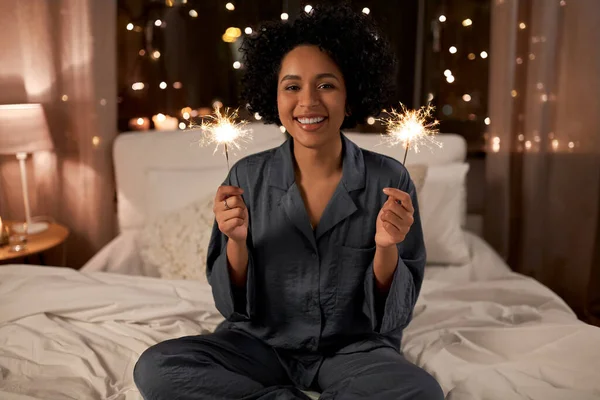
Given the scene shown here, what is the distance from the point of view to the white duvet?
1.35m

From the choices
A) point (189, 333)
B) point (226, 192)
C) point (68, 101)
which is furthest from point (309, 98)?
point (68, 101)

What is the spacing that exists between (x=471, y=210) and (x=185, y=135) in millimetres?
1491

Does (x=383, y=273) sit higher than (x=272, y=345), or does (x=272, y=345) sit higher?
(x=383, y=273)

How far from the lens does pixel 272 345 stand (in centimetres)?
Result: 143

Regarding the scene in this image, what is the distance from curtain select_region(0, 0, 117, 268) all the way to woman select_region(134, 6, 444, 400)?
135cm

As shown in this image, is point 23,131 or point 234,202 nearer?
point 234,202

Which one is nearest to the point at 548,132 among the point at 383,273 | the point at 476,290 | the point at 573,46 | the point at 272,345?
the point at 573,46

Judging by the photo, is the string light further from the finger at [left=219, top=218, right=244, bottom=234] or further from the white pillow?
the finger at [left=219, top=218, right=244, bottom=234]

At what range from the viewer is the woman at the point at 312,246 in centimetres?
132

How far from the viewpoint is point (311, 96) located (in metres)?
1.32

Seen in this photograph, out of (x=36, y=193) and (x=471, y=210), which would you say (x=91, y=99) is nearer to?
(x=36, y=193)

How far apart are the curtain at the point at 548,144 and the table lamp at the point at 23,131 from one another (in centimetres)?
207

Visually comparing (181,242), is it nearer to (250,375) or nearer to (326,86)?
(250,375)

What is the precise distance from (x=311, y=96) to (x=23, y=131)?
1589mm
